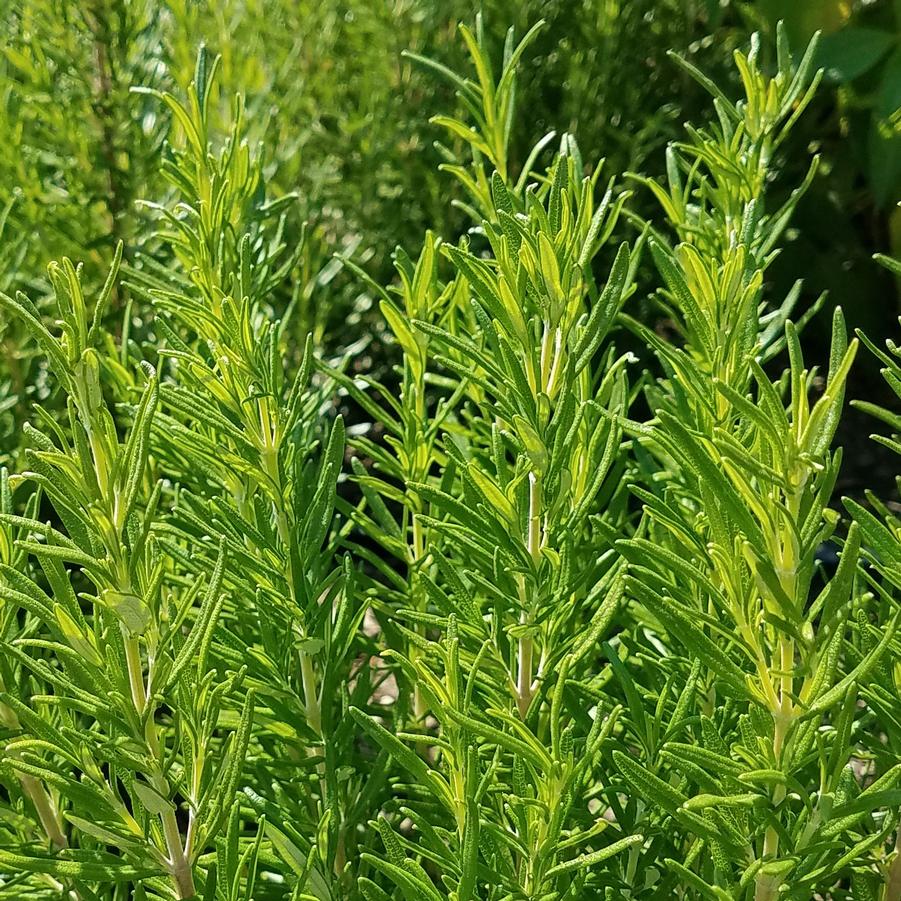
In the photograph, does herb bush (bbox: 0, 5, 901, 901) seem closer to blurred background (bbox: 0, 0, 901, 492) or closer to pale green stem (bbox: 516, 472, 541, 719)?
pale green stem (bbox: 516, 472, 541, 719)

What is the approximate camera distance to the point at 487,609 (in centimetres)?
60

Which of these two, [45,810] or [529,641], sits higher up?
[529,641]

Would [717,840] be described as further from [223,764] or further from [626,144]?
[626,144]

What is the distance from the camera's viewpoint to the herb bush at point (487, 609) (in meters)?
0.38

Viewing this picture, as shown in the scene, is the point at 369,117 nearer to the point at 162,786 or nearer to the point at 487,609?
the point at 487,609

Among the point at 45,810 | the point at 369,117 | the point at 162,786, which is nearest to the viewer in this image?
the point at 162,786

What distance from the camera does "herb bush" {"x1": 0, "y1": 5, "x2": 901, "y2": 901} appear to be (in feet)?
1.25

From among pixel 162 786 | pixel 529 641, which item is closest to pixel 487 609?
pixel 529 641

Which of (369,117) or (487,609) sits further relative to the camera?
(369,117)

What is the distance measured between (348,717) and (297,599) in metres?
0.07

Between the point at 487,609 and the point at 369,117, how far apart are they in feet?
2.92

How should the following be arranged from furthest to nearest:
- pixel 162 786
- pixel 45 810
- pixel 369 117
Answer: pixel 369 117
pixel 45 810
pixel 162 786

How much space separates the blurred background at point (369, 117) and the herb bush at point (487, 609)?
0.48 m

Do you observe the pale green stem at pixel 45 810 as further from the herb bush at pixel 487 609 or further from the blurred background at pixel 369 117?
the blurred background at pixel 369 117
